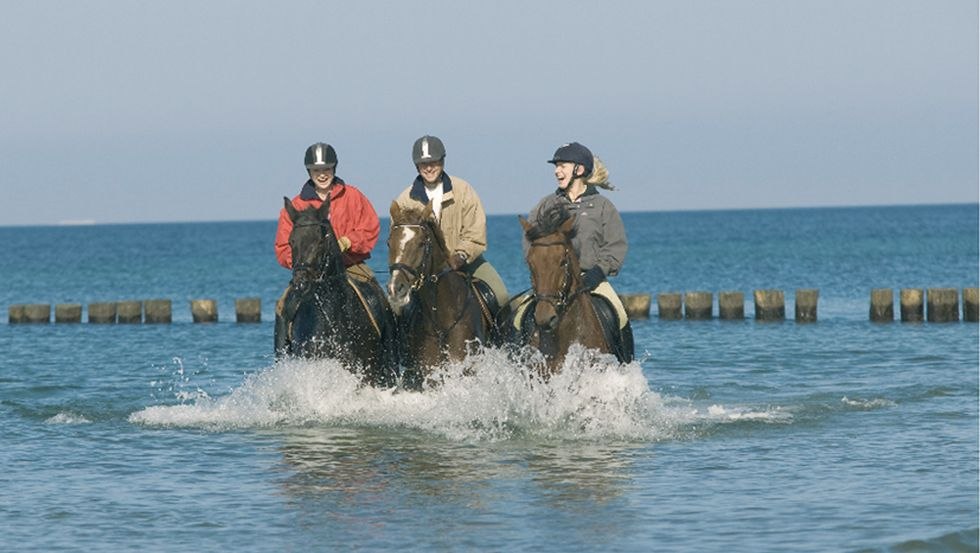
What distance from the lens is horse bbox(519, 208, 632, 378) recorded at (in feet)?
46.1

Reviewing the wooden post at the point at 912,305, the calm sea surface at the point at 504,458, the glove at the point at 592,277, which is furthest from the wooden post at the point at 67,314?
the glove at the point at 592,277

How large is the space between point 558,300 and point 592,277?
2.85 ft

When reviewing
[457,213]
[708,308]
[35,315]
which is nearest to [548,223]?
[457,213]

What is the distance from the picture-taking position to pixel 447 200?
52.5 ft

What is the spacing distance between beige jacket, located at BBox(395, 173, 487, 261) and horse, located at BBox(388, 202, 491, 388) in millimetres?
213

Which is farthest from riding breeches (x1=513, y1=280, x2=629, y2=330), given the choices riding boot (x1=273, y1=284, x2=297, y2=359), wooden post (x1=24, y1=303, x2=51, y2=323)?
wooden post (x1=24, y1=303, x2=51, y2=323)

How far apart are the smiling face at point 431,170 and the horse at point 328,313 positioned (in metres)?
1.15

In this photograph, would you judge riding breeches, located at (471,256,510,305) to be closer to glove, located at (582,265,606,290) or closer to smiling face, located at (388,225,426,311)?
glove, located at (582,265,606,290)

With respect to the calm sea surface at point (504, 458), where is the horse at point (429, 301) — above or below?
above

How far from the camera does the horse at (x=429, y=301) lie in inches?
574

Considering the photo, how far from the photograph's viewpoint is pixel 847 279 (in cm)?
6438

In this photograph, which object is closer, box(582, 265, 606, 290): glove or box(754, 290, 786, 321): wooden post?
box(582, 265, 606, 290): glove

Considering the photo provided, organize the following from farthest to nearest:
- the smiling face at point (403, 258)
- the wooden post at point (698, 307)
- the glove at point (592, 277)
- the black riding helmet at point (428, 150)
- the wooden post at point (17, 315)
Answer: the wooden post at point (17, 315)
the wooden post at point (698, 307)
the black riding helmet at point (428, 150)
the glove at point (592, 277)
the smiling face at point (403, 258)

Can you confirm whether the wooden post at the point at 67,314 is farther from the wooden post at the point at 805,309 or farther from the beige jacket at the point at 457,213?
the beige jacket at the point at 457,213
